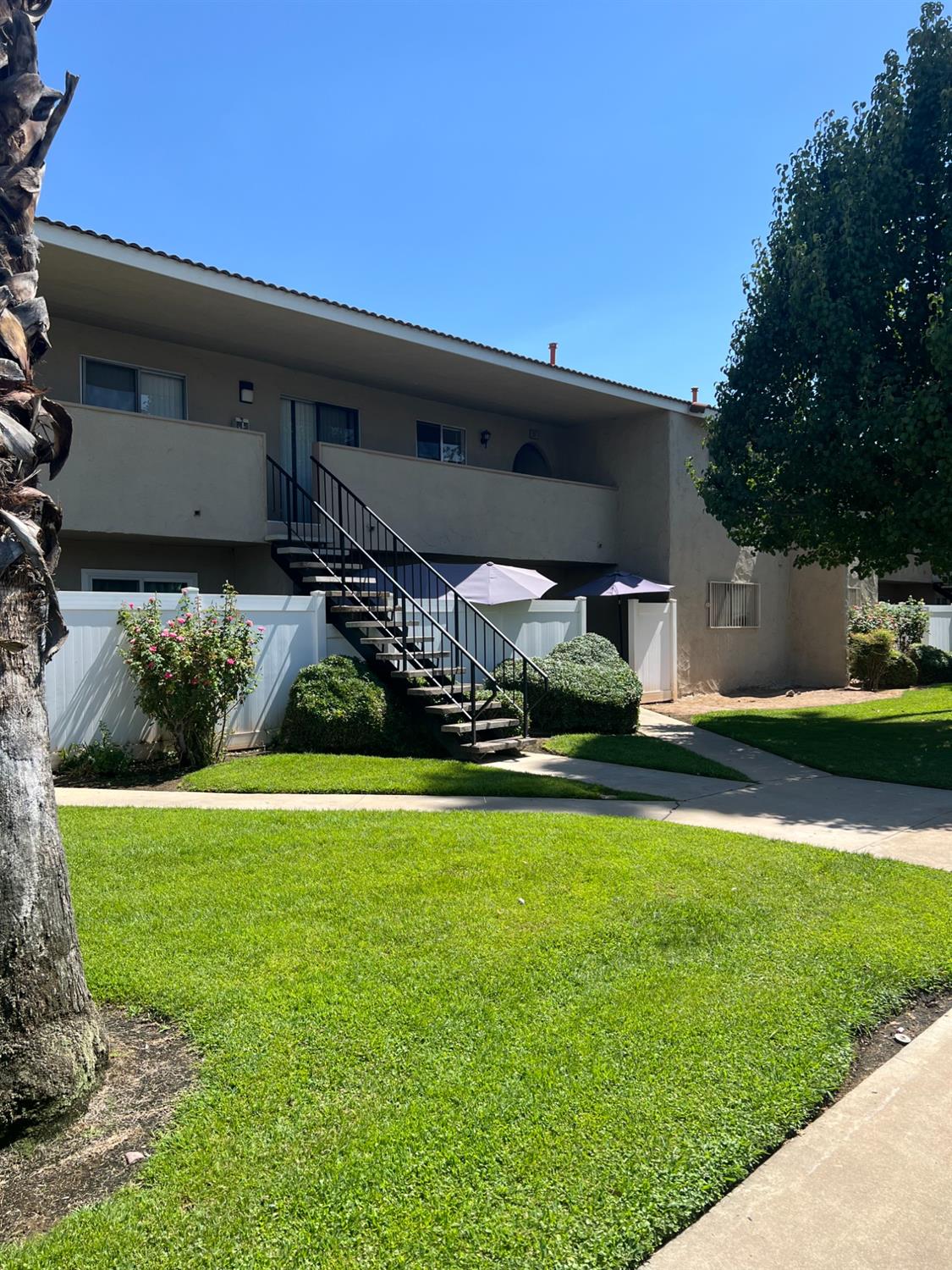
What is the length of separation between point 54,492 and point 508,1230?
34.8 feet

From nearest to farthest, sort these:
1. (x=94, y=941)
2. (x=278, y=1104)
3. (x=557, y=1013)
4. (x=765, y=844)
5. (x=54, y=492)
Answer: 1. (x=278, y=1104)
2. (x=557, y=1013)
3. (x=94, y=941)
4. (x=765, y=844)
5. (x=54, y=492)

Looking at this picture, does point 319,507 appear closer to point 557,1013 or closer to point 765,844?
point 765,844

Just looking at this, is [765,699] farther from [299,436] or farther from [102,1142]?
[102,1142]

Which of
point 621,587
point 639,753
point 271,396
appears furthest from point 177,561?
point 621,587

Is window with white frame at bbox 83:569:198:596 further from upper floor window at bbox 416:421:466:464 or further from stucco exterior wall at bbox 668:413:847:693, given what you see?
stucco exterior wall at bbox 668:413:847:693

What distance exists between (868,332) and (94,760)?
11020 mm

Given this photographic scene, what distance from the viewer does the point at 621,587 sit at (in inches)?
650

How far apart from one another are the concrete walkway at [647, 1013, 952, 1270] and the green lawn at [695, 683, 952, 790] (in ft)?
22.1

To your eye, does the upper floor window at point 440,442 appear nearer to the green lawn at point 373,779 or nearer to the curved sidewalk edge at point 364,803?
the green lawn at point 373,779

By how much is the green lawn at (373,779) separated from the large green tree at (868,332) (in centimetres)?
624

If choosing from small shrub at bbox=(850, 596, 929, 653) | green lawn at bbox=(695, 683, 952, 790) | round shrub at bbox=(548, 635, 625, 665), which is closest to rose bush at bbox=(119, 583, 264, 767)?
round shrub at bbox=(548, 635, 625, 665)

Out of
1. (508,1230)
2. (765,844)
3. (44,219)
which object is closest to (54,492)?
(44,219)

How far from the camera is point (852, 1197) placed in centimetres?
271

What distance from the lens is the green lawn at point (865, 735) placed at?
32.9 ft
